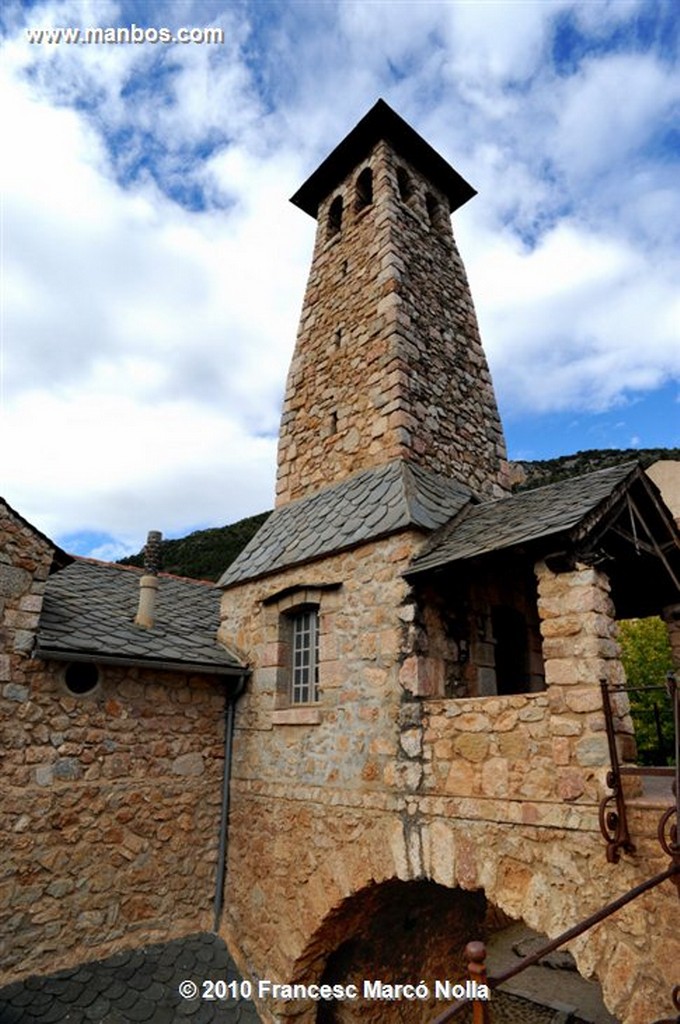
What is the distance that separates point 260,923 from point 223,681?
263 centimetres

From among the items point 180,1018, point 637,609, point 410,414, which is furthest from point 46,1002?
point 637,609

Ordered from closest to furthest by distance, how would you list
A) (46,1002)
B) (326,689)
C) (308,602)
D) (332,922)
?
(46,1002)
(332,922)
(326,689)
(308,602)

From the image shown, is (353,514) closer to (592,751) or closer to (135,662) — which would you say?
(135,662)

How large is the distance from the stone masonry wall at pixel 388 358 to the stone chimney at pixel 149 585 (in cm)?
197

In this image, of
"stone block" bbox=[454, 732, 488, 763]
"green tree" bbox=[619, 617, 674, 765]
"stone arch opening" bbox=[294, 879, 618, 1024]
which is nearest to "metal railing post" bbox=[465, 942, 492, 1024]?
"stone block" bbox=[454, 732, 488, 763]

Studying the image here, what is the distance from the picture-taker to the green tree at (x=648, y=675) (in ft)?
48.4

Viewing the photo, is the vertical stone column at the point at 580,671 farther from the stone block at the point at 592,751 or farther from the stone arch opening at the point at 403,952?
the stone arch opening at the point at 403,952

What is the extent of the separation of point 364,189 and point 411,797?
31.1 feet

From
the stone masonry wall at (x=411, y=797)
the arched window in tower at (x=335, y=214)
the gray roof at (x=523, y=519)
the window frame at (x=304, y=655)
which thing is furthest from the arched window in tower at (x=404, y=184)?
the window frame at (x=304, y=655)

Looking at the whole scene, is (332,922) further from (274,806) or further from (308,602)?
(308,602)

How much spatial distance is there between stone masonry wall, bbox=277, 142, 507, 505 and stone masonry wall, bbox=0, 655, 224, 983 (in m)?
3.61

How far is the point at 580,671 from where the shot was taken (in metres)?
4.31

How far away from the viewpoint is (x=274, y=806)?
6621 mm

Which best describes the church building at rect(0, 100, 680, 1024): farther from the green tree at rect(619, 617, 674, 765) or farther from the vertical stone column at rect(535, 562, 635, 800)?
the green tree at rect(619, 617, 674, 765)
